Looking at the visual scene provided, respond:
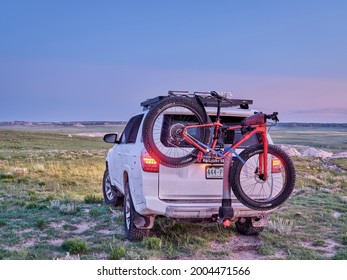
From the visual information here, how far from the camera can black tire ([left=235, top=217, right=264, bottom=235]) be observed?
7338 mm

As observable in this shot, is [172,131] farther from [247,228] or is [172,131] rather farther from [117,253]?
[247,228]

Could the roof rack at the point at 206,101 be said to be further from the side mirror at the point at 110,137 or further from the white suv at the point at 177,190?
the side mirror at the point at 110,137

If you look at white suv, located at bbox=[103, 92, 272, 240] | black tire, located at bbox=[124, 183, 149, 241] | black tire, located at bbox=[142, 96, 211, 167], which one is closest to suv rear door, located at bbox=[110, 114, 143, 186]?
black tire, located at bbox=[124, 183, 149, 241]

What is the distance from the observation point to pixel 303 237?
7.31 meters

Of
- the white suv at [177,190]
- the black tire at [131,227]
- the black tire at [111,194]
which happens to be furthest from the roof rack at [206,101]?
the black tire at [111,194]

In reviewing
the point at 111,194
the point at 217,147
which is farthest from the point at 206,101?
the point at 111,194

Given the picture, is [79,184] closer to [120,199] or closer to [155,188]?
[120,199]

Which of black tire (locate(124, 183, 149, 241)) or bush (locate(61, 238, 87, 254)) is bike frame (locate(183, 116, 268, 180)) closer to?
black tire (locate(124, 183, 149, 241))

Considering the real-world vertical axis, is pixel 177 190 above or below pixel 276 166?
below

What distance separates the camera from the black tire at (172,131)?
594cm

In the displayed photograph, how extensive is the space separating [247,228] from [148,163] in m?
2.42

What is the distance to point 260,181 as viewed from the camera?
20.1 ft

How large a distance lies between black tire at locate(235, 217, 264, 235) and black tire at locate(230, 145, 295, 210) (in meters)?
1.20

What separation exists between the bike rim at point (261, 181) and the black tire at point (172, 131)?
0.70m
